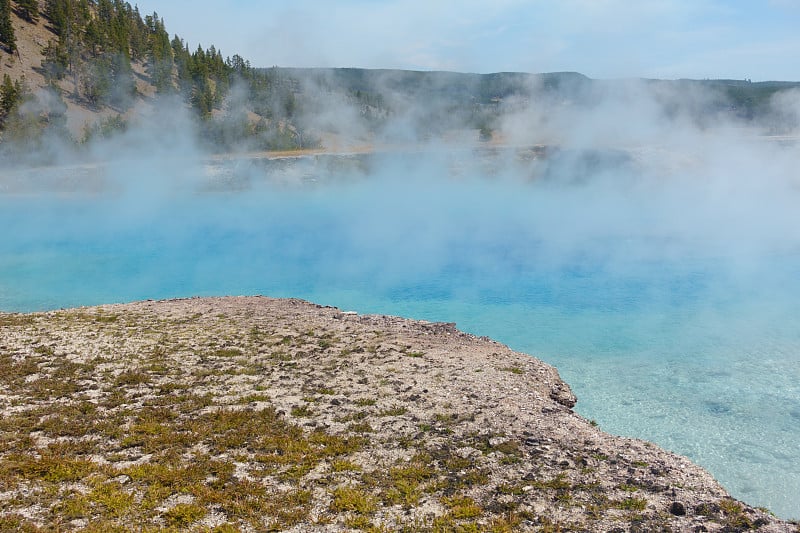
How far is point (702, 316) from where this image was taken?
22078 mm

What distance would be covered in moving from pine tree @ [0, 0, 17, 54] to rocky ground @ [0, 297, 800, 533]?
66.7 metres

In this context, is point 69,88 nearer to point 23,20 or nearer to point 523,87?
point 23,20

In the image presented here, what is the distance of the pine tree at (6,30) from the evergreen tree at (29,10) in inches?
221

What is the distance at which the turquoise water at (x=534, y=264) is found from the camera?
50.0ft

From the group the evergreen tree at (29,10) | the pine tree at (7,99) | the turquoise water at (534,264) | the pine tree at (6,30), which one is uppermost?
the evergreen tree at (29,10)

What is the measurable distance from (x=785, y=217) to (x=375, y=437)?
A: 142ft

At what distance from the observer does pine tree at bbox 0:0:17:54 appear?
6316 centimetres

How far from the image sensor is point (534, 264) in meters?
29.5

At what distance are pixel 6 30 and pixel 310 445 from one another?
75893mm

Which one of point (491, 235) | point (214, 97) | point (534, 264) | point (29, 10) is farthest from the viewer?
point (214, 97)

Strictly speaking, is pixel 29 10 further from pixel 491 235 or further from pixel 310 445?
pixel 310 445

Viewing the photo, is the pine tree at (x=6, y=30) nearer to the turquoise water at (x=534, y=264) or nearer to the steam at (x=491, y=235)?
the steam at (x=491, y=235)

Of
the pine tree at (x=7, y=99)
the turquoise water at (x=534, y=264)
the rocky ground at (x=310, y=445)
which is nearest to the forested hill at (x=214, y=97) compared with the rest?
the pine tree at (x=7, y=99)

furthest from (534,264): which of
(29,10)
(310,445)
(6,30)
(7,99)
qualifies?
(29,10)
